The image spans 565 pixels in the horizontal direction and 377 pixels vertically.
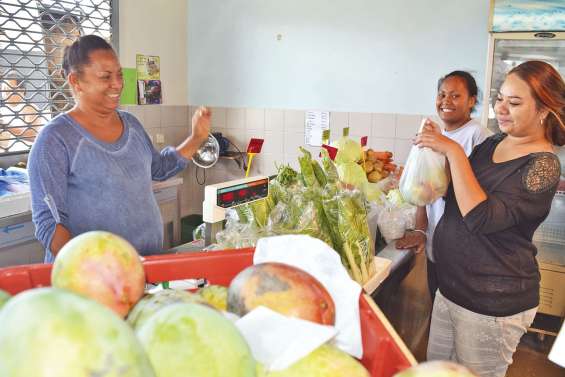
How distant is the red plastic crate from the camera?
624 mm

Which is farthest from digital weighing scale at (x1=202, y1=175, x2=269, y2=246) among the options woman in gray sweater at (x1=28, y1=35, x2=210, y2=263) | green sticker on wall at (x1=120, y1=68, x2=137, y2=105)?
green sticker on wall at (x1=120, y1=68, x2=137, y2=105)

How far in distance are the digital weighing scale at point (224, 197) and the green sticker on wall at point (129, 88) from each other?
2.66 metres

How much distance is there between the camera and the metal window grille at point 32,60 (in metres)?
3.08

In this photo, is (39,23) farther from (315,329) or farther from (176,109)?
(315,329)

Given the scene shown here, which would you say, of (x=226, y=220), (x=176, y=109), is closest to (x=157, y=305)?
(x=226, y=220)

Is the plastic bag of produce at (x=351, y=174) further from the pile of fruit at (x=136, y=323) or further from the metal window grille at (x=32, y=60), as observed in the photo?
the metal window grille at (x=32, y=60)

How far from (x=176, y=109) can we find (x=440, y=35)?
8.05 feet

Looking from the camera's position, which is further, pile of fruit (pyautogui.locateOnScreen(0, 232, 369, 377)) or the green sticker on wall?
the green sticker on wall

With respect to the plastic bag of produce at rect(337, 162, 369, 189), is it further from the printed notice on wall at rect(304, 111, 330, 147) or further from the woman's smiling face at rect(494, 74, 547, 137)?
the printed notice on wall at rect(304, 111, 330, 147)

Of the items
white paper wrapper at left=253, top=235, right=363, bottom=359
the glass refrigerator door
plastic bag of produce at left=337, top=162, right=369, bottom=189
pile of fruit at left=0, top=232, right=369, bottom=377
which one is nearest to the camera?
pile of fruit at left=0, top=232, right=369, bottom=377

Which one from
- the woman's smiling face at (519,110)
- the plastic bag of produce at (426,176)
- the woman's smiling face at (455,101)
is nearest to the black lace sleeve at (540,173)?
the woman's smiling face at (519,110)

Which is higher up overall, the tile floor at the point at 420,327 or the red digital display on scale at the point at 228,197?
the red digital display on scale at the point at 228,197

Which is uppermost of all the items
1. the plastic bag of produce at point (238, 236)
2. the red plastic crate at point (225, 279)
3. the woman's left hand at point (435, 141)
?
the woman's left hand at point (435, 141)

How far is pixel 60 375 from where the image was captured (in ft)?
1.08
